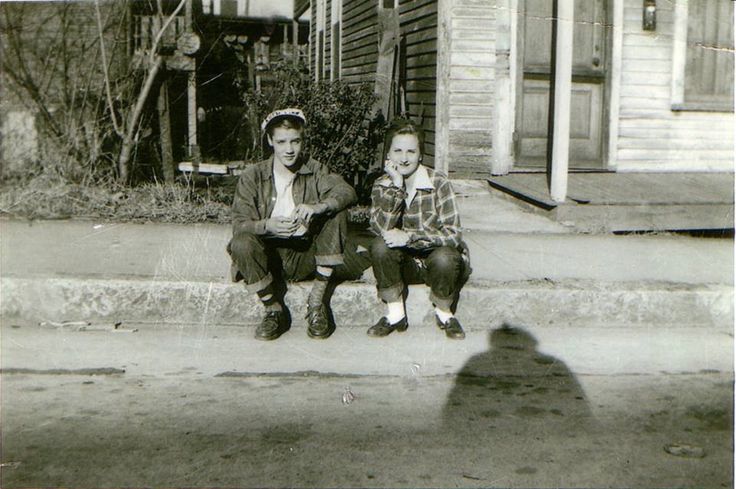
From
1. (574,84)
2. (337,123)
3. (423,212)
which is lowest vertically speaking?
(423,212)

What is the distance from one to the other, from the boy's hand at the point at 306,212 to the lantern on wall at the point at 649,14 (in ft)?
18.7

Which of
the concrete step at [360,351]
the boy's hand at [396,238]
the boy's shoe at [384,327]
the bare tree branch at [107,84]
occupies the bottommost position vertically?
the concrete step at [360,351]

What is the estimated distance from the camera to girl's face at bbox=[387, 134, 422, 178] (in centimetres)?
417

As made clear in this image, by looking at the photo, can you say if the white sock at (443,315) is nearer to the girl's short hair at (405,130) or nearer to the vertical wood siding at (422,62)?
the girl's short hair at (405,130)

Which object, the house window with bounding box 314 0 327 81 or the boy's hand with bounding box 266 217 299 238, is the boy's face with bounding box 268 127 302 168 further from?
the house window with bounding box 314 0 327 81

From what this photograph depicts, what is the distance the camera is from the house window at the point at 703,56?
27.5ft

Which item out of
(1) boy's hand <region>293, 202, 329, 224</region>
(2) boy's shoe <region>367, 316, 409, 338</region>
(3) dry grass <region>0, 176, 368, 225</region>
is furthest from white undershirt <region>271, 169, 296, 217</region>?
(3) dry grass <region>0, 176, 368, 225</region>

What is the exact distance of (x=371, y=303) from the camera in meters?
4.37

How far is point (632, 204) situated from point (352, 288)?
346cm

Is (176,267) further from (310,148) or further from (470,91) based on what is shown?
→ (470,91)

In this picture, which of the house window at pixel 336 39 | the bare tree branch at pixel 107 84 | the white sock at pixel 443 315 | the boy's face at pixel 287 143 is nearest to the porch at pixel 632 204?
the white sock at pixel 443 315

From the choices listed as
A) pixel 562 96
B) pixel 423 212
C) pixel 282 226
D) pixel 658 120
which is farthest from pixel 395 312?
pixel 658 120

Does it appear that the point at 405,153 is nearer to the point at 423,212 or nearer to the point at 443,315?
the point at 423,212

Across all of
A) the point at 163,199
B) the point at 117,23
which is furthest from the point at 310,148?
the point at 117,23
